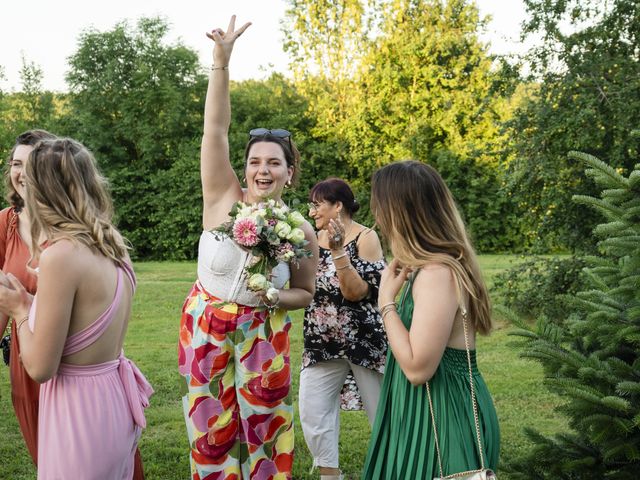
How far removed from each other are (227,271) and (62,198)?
115cm

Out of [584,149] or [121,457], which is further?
[584,149]

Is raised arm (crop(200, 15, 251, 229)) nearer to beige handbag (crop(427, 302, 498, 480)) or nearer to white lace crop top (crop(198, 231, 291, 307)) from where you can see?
white lace crop top (crop(198, 231, 291, 307))

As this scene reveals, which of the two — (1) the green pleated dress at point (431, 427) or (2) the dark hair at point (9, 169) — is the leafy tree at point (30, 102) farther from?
(1) the green pleated dress at point (431, 427)

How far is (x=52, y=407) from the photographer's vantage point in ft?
8.01

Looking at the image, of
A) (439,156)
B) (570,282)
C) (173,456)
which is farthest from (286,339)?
(439,156)

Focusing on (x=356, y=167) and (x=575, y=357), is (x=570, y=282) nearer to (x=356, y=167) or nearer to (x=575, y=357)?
(x=575, y=357)

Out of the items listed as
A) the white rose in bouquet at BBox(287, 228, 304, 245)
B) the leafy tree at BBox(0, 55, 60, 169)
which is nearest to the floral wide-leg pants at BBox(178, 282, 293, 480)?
the white rose in bouquet at BBox(287, 228, 304, 245)

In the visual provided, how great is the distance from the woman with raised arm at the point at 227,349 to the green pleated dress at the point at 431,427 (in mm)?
868

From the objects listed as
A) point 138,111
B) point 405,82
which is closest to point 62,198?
point 405,82

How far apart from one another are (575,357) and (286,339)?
55.1 inches

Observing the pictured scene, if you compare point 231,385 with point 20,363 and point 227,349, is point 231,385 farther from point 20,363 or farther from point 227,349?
point 20,363

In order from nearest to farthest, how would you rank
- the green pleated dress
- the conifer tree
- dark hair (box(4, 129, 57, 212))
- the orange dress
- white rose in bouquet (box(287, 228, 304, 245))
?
1. the green pleated dress
2. the conifer tree
3. white rose in bouquet (box(287, 228, 304, 245))
4. the orange dress
5. dark hair (box(4, 129, 57, 212))

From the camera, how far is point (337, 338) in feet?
15.5

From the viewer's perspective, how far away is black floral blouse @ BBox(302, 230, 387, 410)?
470 centimetres
